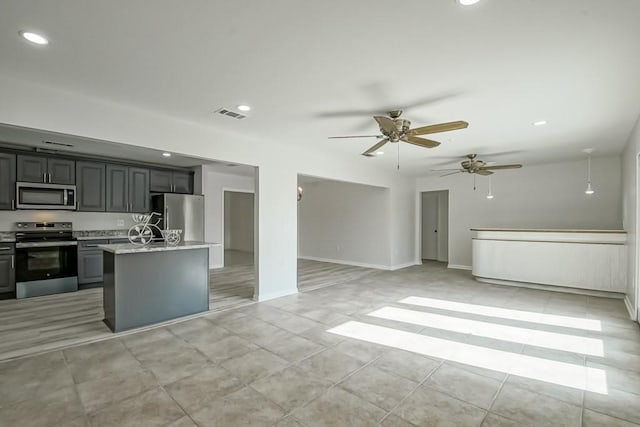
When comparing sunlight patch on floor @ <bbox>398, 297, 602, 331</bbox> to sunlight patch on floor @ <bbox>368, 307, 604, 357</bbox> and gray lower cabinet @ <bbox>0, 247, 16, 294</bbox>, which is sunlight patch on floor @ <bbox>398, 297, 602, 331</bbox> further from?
gray lower cabinet @ <bbox>0, 247, 16, 294</bbox>

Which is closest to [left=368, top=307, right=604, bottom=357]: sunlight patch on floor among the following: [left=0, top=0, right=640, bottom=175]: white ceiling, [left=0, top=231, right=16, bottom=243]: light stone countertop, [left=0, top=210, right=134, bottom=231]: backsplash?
[left=0, top=0, right=640, bottom=175]: white ceiling

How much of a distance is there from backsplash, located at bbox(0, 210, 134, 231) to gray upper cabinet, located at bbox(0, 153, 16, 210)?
35 centimetres

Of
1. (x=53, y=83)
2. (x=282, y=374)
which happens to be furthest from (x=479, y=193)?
→ (x=53, y=83)

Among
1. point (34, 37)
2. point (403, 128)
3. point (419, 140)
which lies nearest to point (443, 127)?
point (403, 128)

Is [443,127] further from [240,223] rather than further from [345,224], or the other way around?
[240,223]

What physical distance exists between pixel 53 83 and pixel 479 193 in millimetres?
8178

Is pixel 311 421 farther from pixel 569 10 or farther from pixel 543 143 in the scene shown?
pixel 543 143

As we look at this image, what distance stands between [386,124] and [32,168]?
5.78 metres

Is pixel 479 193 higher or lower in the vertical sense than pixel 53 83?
lower

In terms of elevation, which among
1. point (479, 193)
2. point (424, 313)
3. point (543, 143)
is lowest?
point (424, 313)

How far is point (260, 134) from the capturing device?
179 inches

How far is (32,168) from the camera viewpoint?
5.15 m

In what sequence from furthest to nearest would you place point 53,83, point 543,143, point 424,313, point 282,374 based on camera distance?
point 543,143 → point 424,313 → point 53,83 → point 282,374

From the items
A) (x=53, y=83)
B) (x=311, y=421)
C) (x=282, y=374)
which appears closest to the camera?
(x=311, y=421)
